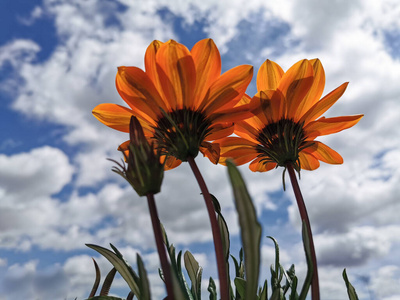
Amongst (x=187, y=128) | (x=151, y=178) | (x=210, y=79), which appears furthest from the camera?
(x=210, y=79)

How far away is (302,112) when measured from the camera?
1.82 metres

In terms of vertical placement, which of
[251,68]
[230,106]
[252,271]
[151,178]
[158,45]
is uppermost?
[158,45]

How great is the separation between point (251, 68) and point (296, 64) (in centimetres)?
24

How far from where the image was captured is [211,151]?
5.68 feet

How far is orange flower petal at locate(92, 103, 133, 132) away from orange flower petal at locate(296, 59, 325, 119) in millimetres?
748

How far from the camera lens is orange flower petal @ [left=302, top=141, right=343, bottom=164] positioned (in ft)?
6.64

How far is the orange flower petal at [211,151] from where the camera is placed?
5.64 ft

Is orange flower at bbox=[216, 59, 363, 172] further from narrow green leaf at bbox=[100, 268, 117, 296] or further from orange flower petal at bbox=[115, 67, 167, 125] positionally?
narrow green leaf at bbox=[100, 268, 117, 296]

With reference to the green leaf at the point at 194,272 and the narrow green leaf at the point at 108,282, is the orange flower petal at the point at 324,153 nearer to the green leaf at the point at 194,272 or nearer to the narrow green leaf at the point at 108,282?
the green leaf at the point at 194,272

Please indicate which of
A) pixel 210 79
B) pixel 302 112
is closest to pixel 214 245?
pixel 210 79

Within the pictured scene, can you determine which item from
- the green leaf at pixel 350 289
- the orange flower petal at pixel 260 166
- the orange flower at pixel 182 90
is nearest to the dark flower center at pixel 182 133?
the orange flower at pixel 182 90

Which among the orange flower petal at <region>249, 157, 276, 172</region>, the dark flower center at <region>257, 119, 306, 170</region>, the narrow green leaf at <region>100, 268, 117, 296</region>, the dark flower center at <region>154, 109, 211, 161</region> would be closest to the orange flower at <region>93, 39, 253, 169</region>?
the dark flower center at <region>154, 109, 211, 161</region>

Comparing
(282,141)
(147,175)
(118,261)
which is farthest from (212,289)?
(147,175)

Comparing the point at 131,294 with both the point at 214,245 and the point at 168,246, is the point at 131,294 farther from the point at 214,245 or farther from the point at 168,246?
the point at 214,245
